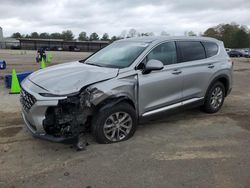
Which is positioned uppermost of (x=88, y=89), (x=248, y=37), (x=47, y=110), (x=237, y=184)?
(x=248, y=37)

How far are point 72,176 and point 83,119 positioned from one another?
893 millimetres

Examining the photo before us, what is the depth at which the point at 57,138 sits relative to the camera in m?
3.88

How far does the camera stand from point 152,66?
14.9 feet

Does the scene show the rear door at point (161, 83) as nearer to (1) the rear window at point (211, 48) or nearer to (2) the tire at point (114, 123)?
(2) the tire at point (114, 123)

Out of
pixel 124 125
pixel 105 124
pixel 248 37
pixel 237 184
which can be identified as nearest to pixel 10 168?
pixel 105 124

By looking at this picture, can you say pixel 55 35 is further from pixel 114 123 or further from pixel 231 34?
pixel 114 123

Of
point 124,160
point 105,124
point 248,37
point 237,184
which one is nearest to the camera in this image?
point 237,184

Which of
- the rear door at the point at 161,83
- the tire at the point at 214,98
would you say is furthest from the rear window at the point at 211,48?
the rear door at the point at 161,83

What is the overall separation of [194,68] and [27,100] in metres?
3.32

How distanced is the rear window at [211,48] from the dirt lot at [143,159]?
160cm

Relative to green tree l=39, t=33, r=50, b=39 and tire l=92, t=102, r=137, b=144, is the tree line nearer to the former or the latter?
green tree l=39, t=33, r=50, b=39

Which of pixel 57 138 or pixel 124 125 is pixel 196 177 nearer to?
pixel 124 125

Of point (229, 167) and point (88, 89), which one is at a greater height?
point (88, 89)

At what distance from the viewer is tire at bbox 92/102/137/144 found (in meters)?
4.20
